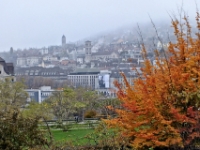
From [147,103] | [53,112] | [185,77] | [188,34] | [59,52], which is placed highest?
[59,52]

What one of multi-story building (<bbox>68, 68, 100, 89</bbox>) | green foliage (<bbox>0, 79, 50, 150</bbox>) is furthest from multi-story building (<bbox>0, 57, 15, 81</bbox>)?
multi-story building (<bbox>68, 68, 100, 89</bbox>)

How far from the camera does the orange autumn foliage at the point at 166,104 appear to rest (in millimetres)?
6402

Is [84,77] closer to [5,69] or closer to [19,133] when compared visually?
Result: [5,69]

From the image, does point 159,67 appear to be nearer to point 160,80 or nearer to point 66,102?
point 160,80

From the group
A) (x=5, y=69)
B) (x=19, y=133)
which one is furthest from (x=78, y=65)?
(x=19, y=133)

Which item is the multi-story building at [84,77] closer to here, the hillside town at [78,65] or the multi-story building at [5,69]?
the hillside town at [78,65]

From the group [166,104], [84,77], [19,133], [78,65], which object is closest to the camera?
[166,104]

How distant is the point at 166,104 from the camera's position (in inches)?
261

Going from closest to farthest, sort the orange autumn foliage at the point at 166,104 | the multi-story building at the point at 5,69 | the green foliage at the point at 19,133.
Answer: the orange autumn foliage at the point at 166,104, the green foliage at the point at 19,133, the multi-story building at the point at 5,69

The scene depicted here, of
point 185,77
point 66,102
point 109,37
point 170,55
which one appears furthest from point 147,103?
point 109,37

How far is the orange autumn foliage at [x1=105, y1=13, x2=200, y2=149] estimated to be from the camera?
6402 millimetres

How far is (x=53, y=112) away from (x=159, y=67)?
1453 centimetres

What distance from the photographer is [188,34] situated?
7.40m

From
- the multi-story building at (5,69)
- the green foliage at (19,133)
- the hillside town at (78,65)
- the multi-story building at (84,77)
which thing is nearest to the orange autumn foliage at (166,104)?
the green foliage at (19,133)
